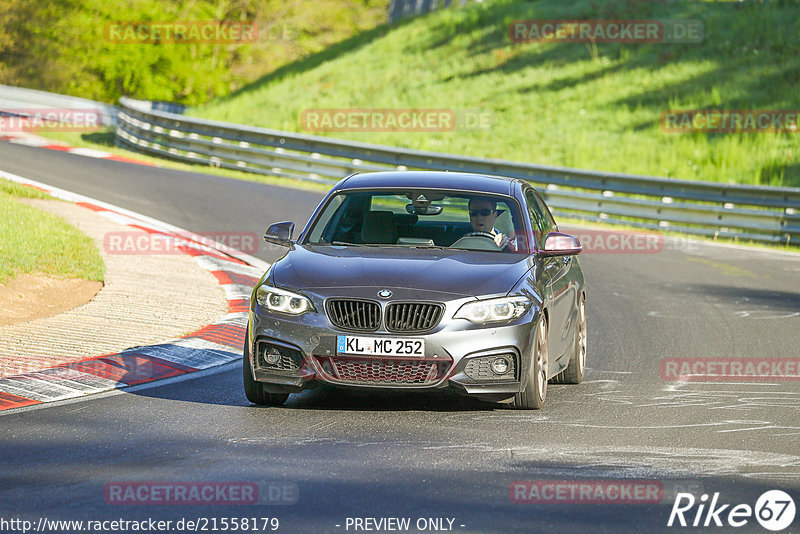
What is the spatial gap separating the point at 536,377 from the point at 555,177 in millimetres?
16607

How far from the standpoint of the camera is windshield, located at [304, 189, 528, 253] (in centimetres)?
903

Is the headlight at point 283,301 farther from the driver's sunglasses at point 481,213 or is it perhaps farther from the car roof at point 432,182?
the driver's sunglasses at point 481,213

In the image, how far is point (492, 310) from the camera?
26.1ft

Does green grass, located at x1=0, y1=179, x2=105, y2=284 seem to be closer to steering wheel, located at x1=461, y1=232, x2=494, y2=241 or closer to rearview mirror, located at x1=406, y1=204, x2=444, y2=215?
rearview mirror, located at x1=406, y1=204, x2=444, y2=215

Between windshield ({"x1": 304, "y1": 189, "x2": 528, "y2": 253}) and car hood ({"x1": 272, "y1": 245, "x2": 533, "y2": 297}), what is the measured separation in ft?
0.83

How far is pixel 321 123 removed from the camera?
38.4 meters

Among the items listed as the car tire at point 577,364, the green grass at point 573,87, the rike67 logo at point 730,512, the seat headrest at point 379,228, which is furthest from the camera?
the green grass at point 573,87

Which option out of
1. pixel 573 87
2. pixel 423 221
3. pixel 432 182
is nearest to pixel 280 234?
pixel 423 221

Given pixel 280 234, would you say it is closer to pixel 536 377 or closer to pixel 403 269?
pixel 403 269

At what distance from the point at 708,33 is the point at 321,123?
11735mm

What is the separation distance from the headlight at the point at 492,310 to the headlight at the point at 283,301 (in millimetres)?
976

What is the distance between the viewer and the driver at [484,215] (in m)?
9.10

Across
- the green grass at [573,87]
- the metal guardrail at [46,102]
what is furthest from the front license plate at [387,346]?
the metal guardrail at [46,102]

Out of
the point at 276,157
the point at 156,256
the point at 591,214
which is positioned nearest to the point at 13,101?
the point at 276,157
